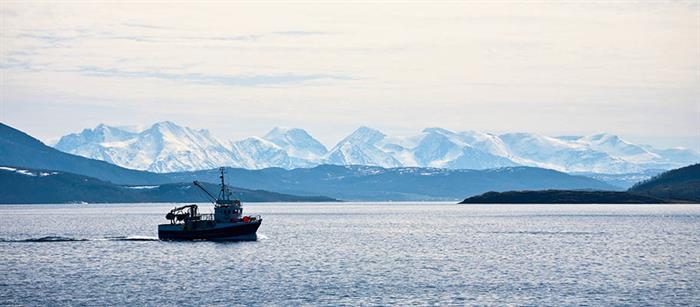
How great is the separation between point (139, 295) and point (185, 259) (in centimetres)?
3994

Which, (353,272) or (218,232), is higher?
(218,232)

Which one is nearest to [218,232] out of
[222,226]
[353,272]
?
[222,226]

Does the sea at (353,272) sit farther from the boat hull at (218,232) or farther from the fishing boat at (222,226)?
the fishing boat at (222,226)

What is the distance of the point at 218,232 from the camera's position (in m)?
170

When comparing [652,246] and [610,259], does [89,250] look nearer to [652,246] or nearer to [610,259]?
[610,259]

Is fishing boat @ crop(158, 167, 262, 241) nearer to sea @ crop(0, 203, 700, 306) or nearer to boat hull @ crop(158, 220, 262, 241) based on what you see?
boat hull @ crop(158, 220, 262, 241)

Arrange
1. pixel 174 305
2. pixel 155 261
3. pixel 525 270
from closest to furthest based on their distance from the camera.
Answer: pixel 174 305
pixel 525 270
pixel 155 261

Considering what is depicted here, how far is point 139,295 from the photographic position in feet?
317

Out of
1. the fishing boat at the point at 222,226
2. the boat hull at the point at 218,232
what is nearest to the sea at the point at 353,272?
the boat hull at the point at 218,232

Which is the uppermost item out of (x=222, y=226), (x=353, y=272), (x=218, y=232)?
(x=222, y=226)

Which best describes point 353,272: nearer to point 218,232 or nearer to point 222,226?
point 222,226

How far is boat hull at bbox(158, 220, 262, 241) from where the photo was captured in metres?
170

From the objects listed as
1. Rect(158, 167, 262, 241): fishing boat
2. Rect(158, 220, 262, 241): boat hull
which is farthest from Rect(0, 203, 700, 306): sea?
Rect(158, 167, 262, 241): fishing boat

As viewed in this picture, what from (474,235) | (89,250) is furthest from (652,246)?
(89,250)
